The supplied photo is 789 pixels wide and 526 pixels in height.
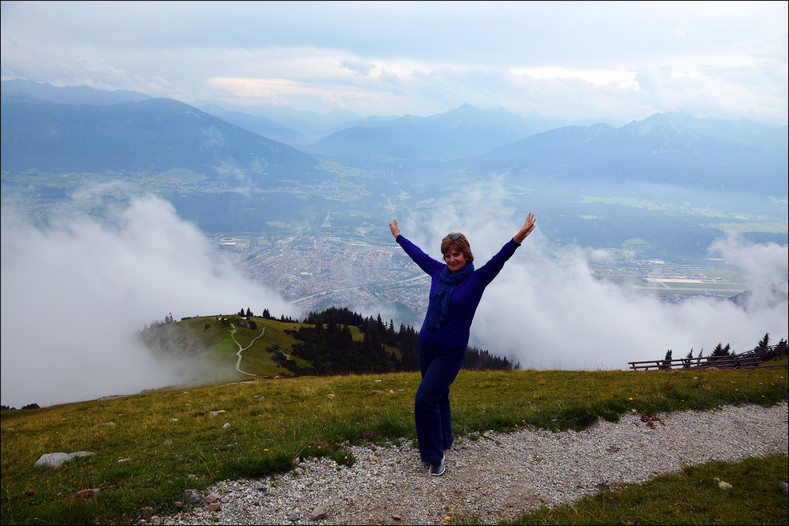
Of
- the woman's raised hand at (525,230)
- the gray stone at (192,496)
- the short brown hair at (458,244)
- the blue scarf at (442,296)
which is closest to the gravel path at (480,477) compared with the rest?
the gray stone at (192,496)

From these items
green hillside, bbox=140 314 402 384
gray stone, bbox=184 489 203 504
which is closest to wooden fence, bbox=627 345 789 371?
gray stone, bbox=184 489 203 504

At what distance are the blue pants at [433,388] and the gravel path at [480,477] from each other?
0.61 meters

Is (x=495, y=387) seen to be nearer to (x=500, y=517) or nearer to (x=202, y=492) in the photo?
(x=500, y=517)

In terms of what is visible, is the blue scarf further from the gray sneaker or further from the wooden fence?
the wooden fence

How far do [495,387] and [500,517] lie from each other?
1146 centimetres

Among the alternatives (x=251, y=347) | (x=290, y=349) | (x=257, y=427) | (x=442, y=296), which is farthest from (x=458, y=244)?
(x=290, y=349)

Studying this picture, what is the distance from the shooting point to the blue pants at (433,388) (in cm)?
702

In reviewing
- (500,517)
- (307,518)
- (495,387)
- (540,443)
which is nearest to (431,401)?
(500,517)

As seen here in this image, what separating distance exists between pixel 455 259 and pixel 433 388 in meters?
2.34

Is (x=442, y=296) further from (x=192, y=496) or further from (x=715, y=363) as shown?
(x=715, y=363)

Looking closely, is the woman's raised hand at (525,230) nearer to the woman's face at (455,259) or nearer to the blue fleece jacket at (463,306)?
the blue fleece jacket at (463,306)

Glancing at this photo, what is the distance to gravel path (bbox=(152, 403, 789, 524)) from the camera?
21.6 feet

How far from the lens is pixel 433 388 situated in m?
7.09

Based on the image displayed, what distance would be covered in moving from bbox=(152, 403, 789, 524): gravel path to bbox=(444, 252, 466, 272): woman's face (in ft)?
13.3
